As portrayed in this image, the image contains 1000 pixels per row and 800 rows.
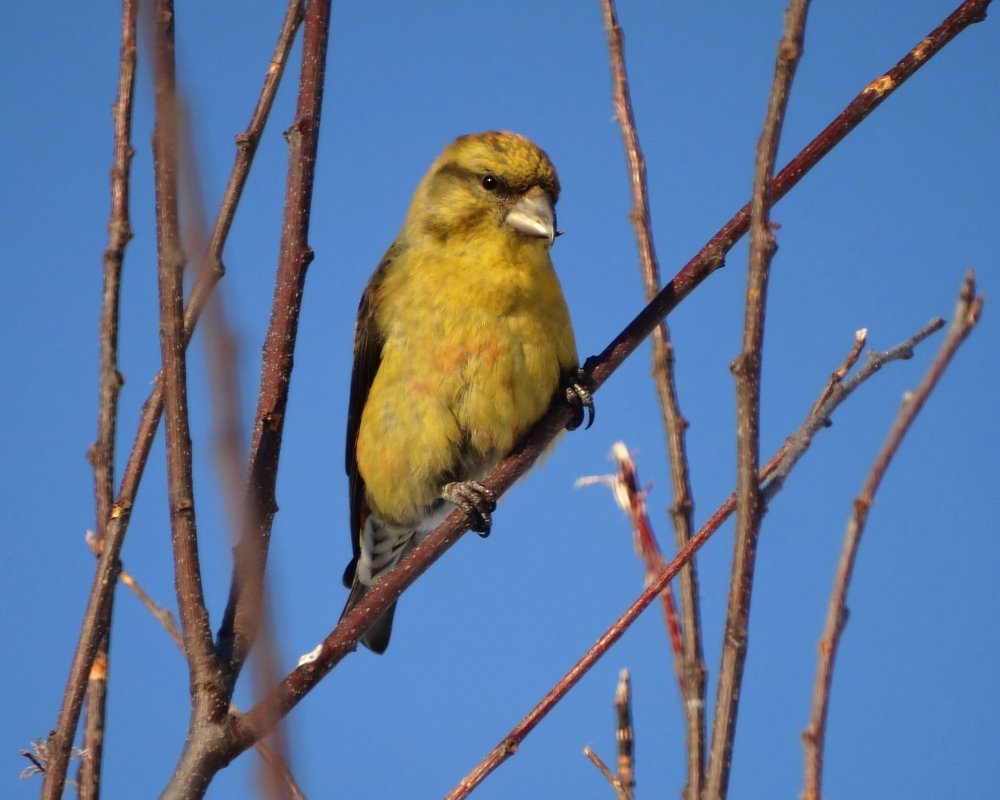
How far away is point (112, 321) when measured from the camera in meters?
2.25

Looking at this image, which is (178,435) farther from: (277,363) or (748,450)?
(748,450)

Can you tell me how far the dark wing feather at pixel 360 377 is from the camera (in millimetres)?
4629

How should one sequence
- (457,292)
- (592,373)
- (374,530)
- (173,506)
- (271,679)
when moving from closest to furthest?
1. (271,679)
2. (173,506)
3. (592,373)
4. (457,292)
5. (374,530)

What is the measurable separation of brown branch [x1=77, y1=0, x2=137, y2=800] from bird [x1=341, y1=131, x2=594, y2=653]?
1.74 m

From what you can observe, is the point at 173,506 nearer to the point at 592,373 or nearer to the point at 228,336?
the point at 228,336

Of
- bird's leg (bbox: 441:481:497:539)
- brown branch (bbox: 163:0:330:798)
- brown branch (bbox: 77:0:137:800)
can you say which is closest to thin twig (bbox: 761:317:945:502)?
brown branch (bbox: 163:0:330:798)

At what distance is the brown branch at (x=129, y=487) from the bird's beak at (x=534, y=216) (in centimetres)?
190

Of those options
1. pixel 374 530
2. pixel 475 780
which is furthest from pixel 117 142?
pixel 374 530

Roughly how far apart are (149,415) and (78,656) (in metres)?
0.54

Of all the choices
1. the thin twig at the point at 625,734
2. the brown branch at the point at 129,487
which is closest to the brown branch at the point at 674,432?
the thin twig at the point at 625,734

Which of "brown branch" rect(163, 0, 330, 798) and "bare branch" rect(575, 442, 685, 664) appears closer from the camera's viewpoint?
"brown branch" rect(163, 0, 330, 798)

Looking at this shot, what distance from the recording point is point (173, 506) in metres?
2.07

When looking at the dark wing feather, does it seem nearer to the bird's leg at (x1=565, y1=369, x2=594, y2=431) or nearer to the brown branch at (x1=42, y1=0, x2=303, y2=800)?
the bird's leg at (x1=565, y1=369, x2=594, y2=431)

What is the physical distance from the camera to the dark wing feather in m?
4.63
